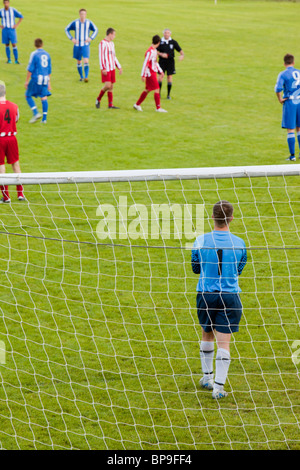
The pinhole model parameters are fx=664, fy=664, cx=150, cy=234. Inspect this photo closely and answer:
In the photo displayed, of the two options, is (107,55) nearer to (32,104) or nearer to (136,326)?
(32,104)

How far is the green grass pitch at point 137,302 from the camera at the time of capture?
545 centimetres

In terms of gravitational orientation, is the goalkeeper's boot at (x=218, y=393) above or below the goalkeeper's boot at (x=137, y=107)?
below

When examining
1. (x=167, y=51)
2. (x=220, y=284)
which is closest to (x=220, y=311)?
(x=220, y=284)

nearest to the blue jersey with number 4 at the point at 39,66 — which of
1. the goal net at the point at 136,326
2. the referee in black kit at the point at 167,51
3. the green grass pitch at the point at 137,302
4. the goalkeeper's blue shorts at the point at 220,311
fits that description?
the green grass pitch at the point at 137,302

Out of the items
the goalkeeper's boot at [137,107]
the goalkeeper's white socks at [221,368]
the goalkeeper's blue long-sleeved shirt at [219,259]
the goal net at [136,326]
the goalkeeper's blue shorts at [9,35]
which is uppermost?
the goalkeeper's blue shorts at [9,35]

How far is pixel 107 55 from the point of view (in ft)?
50.9

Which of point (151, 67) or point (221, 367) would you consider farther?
point (151, 67)

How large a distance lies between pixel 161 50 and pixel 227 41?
10.1 metres

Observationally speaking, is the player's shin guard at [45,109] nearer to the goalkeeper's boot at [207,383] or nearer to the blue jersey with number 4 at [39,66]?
the blue jersey with number 4 at [39,66]

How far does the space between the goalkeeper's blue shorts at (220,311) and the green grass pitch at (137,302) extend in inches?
25.2

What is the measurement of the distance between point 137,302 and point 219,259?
2077 millimetres

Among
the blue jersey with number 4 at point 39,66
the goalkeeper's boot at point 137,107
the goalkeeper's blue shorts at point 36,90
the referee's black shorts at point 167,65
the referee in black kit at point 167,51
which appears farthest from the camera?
the referee's black shorts at point 167,65

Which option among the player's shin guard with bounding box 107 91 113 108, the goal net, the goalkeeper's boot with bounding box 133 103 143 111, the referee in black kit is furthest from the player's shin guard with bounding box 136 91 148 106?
the goal net

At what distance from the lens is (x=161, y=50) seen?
55.7 feet
